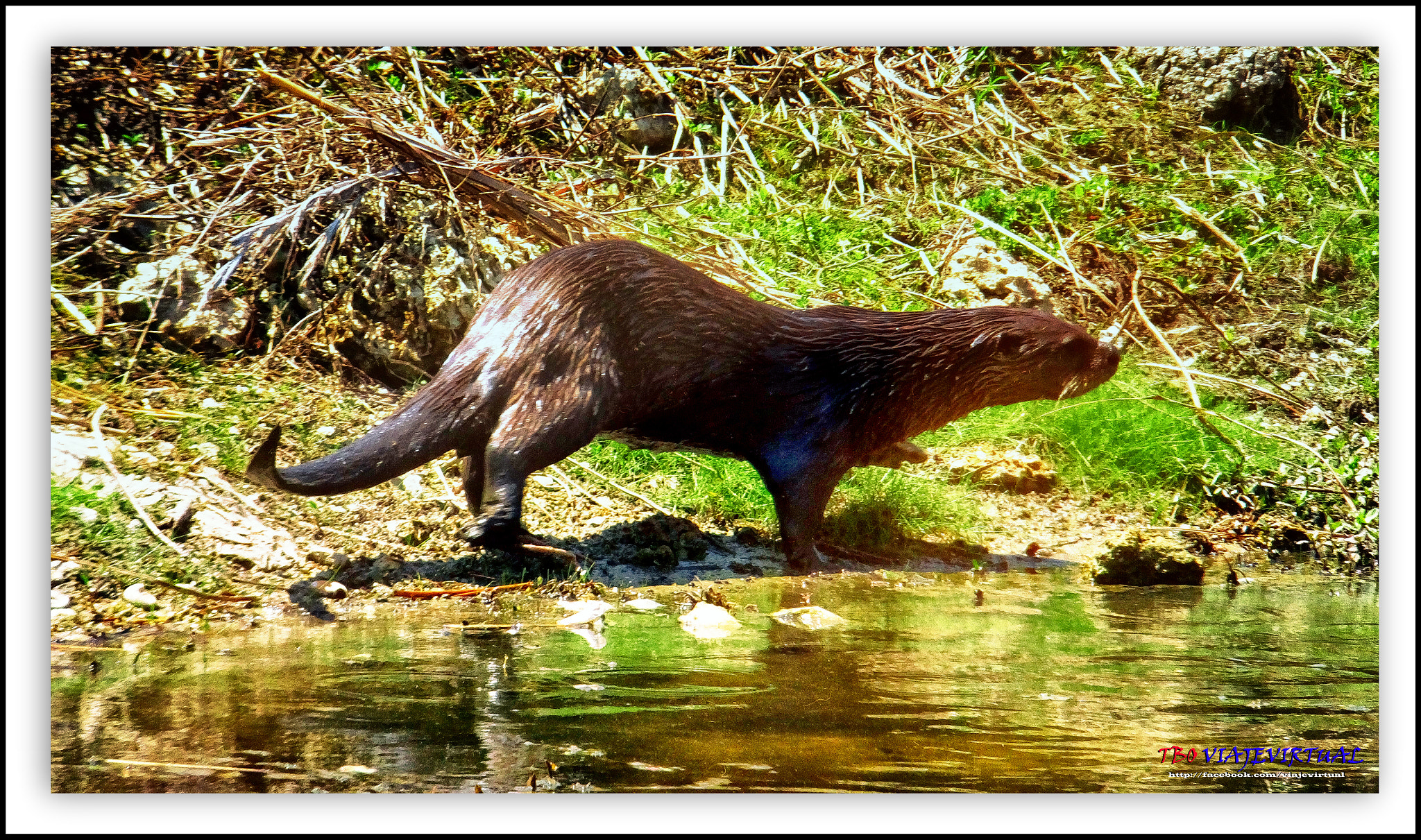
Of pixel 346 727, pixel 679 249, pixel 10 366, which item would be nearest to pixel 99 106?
pixel 10 366

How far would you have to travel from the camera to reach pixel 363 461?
3.06 meters

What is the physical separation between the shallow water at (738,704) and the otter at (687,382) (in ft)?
1.42

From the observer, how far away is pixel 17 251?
335 centimetres

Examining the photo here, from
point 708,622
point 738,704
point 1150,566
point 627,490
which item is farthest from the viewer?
point 627,490

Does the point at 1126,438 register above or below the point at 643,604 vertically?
above

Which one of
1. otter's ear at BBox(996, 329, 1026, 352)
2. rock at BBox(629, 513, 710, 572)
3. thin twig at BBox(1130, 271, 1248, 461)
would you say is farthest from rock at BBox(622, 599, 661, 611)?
thin twig at BBox(1130, 271, 1248, 461)

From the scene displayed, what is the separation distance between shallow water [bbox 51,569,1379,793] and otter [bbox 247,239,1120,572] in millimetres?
434

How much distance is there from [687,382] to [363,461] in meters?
1.03

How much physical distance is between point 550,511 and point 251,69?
1.81 metres

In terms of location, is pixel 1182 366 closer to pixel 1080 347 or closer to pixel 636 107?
pixel 1080 347

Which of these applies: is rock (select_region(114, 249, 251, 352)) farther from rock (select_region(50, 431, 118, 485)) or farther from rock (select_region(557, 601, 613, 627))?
rock (select_region(557, 601, 613, 627))

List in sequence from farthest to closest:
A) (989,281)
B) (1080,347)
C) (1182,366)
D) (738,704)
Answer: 1. (989,281)
2. (1182,366)
3. (1080,347)
4. (738,704)

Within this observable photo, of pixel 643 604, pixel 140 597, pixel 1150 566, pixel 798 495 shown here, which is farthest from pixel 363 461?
pixel 1150 566

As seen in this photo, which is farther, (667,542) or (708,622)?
(667,542)
